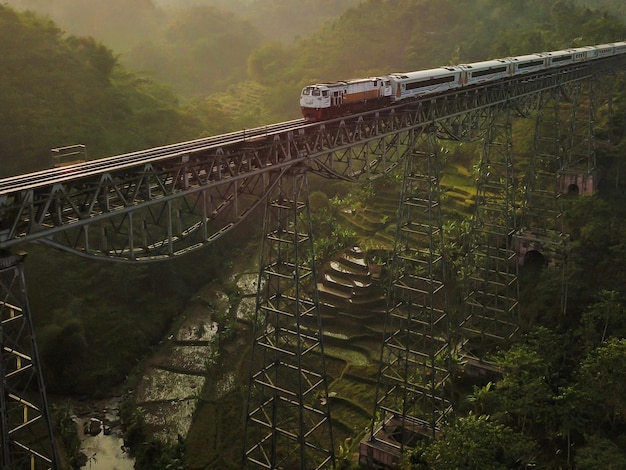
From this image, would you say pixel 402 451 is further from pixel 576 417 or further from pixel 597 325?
pixel 597 325

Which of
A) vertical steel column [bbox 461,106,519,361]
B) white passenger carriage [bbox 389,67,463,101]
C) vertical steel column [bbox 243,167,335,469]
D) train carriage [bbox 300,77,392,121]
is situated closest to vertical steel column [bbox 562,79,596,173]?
vertical steel column [bbox 461,106,519,361]

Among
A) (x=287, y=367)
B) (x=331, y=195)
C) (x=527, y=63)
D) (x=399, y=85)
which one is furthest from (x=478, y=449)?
(x=331, y=195)

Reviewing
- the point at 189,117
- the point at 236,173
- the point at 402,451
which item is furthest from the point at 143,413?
the point at 189,117

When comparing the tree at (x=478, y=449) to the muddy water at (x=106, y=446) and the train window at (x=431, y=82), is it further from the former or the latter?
the muddy water at (x=106, y=446)

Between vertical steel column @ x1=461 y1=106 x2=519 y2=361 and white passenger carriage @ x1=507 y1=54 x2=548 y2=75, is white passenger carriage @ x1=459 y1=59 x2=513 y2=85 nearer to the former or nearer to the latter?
white passenger carriage @ x1=507 y1=54 x2=548 y2=75

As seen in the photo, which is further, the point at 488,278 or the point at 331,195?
the point at 331,195

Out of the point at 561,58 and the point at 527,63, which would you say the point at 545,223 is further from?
the point at 561,58
